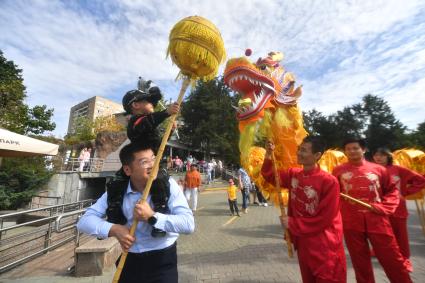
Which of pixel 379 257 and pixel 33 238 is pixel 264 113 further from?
pixel 33 238

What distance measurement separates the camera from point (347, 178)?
132 inches

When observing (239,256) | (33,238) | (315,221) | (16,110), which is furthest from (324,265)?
(16,110)

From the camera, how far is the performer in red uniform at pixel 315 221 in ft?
8.03

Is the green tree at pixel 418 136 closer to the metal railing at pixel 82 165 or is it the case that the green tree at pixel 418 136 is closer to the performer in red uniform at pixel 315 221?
the metal railing at pixel 82 165

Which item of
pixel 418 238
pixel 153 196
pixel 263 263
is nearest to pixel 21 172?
pixel 263 263

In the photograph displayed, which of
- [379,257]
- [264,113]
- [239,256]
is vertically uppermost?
[264,113]

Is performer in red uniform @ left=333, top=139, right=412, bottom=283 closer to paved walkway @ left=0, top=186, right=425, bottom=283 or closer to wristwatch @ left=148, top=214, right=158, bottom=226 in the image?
paved walkway @ left=0, top=186, right=425, bottom=283

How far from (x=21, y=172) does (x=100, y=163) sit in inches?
276

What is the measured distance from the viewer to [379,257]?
2975mm

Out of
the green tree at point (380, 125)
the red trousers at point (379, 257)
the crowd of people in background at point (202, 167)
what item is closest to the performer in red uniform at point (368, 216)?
the red trousers at point (379, 257)

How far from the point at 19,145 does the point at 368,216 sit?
20.8ft

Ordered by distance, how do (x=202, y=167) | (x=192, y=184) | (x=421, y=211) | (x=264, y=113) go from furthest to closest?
(x=202, y=167) < (x=192, y=184) < (x=421, y=211) < (x=264, y=113)

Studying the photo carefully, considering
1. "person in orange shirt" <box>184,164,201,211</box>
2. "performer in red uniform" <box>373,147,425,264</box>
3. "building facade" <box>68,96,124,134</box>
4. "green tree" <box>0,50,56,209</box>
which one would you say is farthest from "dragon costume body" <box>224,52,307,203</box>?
"building facade" <box>68,96,124,134</box>

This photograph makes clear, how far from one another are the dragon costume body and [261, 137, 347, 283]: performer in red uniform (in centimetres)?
84
